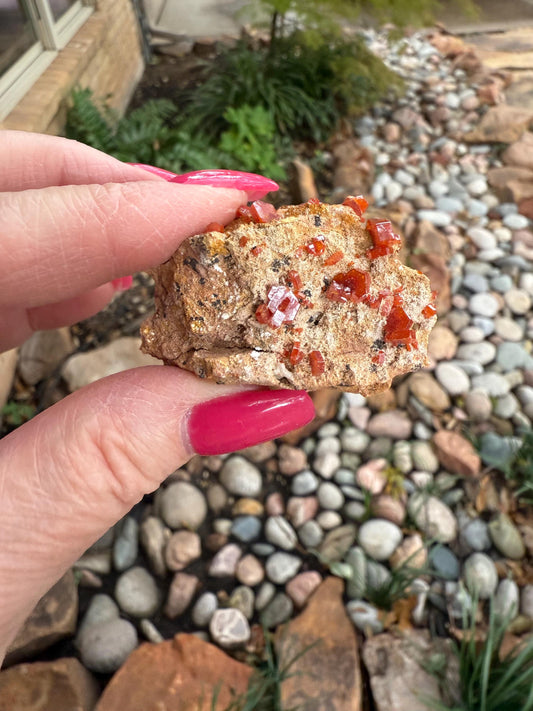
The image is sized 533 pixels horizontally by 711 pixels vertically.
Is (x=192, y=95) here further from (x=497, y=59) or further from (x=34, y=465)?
(x=34, y=465)

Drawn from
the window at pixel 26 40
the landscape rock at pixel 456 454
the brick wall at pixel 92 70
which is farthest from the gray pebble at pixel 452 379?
the window at pixel 26 40

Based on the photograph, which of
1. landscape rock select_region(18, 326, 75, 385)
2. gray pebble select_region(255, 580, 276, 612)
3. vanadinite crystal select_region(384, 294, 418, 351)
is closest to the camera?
vanadinite crystal select_region(384, 294, 418, 351)

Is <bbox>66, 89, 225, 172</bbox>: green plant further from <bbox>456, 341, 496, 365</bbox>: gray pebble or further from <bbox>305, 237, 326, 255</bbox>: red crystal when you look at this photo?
<bbox>305, 237, 326, 255</bbox>: red crystal

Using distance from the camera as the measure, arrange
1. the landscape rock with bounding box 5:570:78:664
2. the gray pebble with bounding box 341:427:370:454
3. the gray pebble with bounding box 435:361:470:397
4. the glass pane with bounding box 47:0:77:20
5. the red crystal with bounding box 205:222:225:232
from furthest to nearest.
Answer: the glass pane with bounding box 47:0:77:20 → the gray pebble with bounding box 435:361:470:397 → the gray pebble with bounding box 341:427:370:454 → the landscape rock with bounding box 5:570:78:664 → the red crystal with bounding box 205:222:225:232

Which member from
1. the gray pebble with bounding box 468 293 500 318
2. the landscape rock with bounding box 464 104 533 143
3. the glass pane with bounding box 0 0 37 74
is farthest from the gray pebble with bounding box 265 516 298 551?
the landscape rock with bounding box 464 104 533 143

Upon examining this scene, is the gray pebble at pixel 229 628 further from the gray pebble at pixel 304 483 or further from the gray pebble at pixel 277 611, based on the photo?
the gray pebble at pixel 304 483
